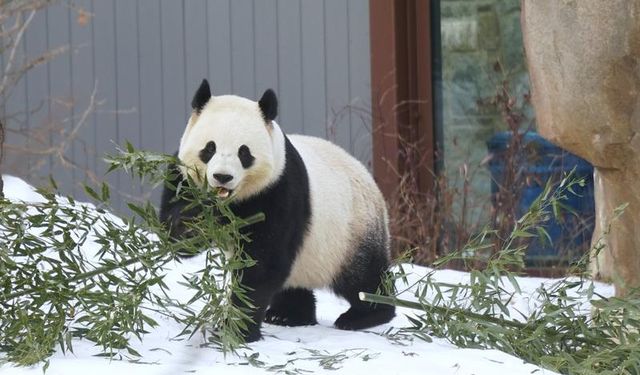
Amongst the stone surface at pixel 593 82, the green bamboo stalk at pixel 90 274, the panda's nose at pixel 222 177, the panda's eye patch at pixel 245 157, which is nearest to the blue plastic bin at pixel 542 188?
the stone surface at pixel 593 82

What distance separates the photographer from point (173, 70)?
818cm

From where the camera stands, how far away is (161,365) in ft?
11.2

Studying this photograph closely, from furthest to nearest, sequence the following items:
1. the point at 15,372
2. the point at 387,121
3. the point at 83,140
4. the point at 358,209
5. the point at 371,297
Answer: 1. the point at 83,140
2. the point at 387,121
3. the point at 358,209
4. the point at 371,297
5. the point at 15,372

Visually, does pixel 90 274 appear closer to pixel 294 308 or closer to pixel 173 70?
pixel 294 308

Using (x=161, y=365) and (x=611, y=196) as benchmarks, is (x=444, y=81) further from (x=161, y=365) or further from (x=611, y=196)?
(x=161, y=365)

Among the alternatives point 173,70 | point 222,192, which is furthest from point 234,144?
point 173,70

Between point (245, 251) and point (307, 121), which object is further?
point (307, 121)

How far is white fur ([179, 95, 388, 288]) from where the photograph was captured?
151 inches

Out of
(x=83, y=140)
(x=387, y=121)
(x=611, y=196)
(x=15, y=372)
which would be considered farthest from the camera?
(x=83, y=140)

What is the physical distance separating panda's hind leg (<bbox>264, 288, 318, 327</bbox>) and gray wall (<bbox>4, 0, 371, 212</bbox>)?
331cm

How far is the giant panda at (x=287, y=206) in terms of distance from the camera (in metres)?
3.84

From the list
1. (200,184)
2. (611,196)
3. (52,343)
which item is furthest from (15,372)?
(611,196)

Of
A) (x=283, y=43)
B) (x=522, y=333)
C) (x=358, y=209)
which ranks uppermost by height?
(x=283, y=43)

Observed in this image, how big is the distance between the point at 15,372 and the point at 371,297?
1004 mm
